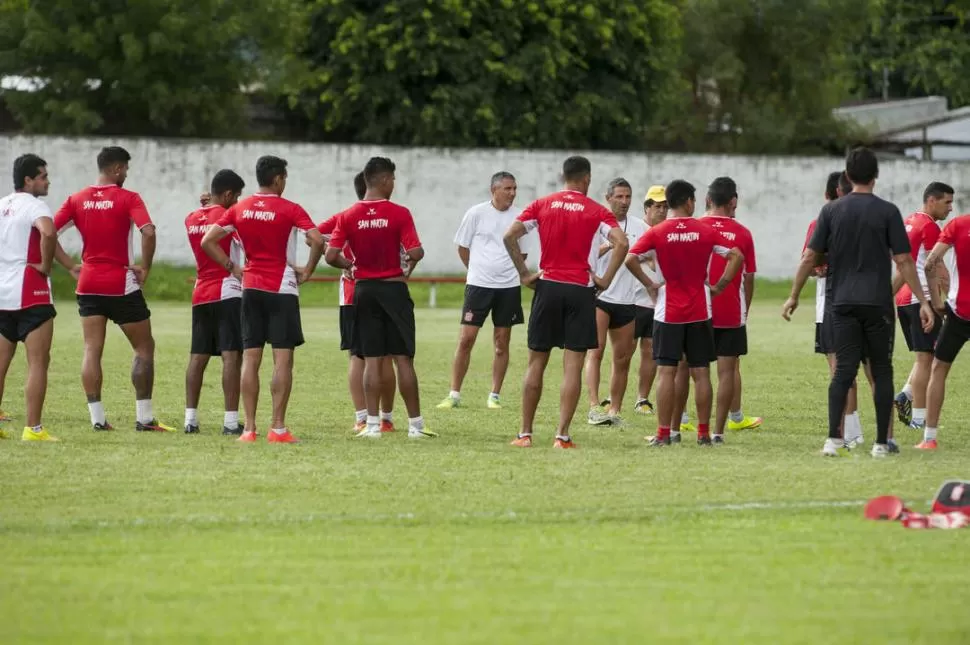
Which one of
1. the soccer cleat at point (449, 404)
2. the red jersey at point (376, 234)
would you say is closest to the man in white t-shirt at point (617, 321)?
the soccer cleat at point (449, 404)

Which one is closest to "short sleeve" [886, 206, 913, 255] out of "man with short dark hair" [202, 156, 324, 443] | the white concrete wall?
"man with short dark hair" [202, 156, 324, 443]

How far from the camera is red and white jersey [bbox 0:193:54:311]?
1280 cm

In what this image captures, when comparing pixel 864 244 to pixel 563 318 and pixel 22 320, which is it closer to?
pixel 563 318

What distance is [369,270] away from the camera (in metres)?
12.9

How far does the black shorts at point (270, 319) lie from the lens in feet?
41.6

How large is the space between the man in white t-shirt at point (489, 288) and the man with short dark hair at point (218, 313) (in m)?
2.87

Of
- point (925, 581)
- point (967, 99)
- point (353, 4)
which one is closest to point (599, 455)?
point (925, 581)

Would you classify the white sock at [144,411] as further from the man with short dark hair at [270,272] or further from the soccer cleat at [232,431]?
the man with short dark hair at [270,272]

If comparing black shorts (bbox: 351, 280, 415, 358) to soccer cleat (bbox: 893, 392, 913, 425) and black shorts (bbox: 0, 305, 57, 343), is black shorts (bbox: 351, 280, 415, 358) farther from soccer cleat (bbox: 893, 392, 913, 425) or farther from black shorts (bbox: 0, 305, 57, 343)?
soccer cleat (bbox: 893, 392, 913, 425)

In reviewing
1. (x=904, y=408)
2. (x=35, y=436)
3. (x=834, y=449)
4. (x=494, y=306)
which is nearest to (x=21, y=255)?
(x=35, y=436)

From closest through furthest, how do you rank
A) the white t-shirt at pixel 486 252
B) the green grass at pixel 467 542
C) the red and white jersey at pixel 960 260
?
the green grass at pixel 467 542
the red and white jersey at pixel 960 260
the white t-shirt at pixel 486 252

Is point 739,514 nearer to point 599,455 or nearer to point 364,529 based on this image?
point 364,529

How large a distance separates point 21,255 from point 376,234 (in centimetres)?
271

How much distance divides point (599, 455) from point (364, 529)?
3.60m
